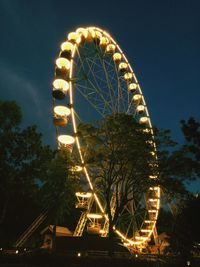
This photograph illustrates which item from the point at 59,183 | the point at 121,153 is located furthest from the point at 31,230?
the point at 121,153

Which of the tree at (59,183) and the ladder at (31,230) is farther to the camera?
the ladder at (31,230)

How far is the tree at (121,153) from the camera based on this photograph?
57.4 ft

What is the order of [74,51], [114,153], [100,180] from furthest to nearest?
[74,51] < [100,180] < [114,153]

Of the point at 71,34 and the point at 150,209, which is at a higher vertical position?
the point at 71,34

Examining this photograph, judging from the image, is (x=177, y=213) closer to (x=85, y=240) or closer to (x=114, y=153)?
(x=85, y=240)

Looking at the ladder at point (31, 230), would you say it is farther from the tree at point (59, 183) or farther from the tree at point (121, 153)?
the tree at point (121, 153)

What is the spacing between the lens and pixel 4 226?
34156 mm

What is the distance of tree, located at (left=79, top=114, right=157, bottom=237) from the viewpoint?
1750cm

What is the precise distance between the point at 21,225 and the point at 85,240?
16.6 metres

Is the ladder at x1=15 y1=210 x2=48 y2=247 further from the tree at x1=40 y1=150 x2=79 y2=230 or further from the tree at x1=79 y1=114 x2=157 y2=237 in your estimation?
the tree at x1=79 y1=114 x2=157 y2=237

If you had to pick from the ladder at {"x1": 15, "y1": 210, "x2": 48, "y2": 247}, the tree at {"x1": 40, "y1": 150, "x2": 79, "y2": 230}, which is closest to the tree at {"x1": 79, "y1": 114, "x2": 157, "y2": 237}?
the tree at {"x1": 40, "y1": 150, "x2": 79, "y2": 230}

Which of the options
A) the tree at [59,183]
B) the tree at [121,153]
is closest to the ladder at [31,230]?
the tree at [59,183]

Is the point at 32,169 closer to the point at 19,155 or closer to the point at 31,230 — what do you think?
the point at 19,155

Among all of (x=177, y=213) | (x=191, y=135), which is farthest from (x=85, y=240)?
(x=191, y=135)
